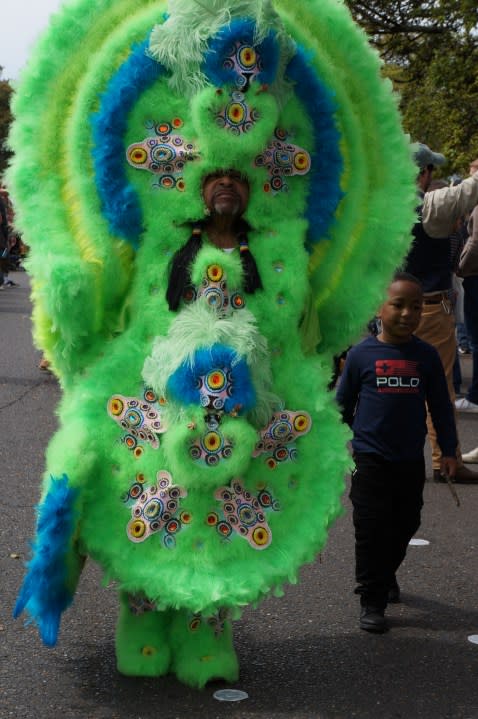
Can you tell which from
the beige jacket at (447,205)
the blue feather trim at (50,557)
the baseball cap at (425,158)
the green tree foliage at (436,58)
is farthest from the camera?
the green tree foliage at (436,58)

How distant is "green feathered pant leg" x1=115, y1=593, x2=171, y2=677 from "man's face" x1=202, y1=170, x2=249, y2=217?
127 centimetres

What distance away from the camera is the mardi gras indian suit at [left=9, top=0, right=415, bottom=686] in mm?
3490

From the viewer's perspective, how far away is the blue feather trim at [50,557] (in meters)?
3.44

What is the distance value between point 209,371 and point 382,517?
1.11 m

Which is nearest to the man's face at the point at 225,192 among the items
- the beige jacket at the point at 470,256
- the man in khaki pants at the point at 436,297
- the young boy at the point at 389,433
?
the young boy at the point at 389,433

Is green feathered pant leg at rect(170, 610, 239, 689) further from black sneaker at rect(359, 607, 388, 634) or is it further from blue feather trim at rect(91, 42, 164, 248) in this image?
blue feather trim at rect(91, 42, 164, 248)

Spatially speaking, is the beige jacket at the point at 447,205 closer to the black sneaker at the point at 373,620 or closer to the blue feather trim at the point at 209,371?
the black sneaker at the point at 373,620

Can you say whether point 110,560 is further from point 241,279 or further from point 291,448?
point 241,279

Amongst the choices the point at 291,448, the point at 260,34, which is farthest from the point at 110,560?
the point at 260,34

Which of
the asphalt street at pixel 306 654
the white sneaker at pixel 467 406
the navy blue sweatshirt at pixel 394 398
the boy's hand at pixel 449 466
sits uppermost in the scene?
the navy blue sweatshirt at pixel 394 398

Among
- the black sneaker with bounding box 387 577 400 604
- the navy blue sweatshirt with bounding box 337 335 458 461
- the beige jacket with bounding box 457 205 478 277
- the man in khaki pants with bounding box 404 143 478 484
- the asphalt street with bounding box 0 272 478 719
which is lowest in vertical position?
the asphalt street with bounding box 0 272 478 719

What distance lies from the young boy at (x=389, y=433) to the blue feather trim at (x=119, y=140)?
115 cm

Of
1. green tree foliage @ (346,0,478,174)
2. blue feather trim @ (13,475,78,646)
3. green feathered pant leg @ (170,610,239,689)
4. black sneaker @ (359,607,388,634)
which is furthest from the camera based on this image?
green tree foliage @ (346,0,478,174)

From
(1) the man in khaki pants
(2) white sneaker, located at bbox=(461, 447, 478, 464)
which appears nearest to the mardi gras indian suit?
(1) the man in khaki pants
